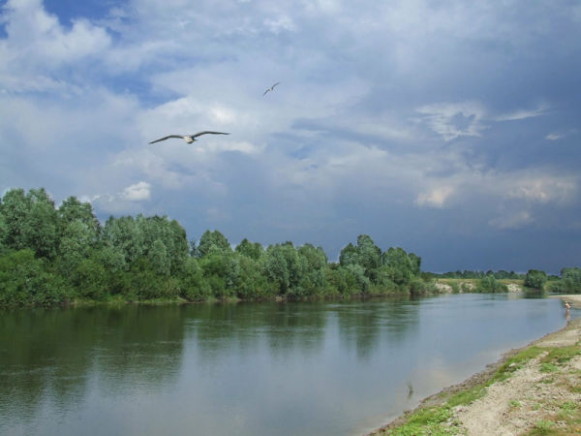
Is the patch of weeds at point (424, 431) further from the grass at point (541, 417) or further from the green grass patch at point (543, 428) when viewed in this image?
the green grass patch at point (543, 428)

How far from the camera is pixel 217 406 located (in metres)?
24.7

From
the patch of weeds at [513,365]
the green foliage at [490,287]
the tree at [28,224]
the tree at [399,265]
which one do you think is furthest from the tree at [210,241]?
the patch of weeds at [513,365]

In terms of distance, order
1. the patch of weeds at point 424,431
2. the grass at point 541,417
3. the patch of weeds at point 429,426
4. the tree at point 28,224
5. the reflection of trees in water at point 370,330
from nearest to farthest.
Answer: the grass at point 541,417, the patch of weeds at point 424,431, the patch of weeds at point 429,426, the reflection of trees in water at point 370,330, the tree at point 28,224

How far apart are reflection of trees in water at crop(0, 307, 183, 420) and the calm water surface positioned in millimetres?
90

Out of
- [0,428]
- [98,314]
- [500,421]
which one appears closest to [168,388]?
[0,428]

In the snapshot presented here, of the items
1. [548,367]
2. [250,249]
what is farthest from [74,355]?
[250,249]

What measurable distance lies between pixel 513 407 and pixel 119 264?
78271 mm

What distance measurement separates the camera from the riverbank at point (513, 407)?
16.3m

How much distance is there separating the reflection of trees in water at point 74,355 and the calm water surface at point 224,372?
9 cm

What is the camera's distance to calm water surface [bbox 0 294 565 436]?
22438 millimetres

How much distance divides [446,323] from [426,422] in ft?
163

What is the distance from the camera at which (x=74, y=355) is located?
36406 millimetres

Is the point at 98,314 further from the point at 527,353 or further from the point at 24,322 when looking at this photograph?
the point at 527,353

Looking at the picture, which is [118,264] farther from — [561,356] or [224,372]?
[561,356]
